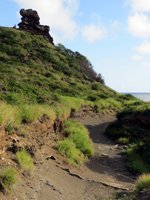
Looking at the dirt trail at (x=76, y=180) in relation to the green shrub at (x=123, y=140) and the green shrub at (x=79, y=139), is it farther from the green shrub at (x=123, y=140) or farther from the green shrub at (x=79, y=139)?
the green shrub at (x=123, y=140)

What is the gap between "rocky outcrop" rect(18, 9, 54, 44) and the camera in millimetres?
52781

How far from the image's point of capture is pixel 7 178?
10.5 meters

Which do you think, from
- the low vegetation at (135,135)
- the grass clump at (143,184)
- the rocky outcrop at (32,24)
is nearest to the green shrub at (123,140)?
the low vegetation at (135,135)

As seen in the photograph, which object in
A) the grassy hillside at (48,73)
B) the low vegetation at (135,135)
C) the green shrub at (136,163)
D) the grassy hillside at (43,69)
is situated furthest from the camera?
the grassy hillside at (43,69)

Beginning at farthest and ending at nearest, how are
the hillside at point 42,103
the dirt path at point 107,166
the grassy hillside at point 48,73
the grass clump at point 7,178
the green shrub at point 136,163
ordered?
the grassy hillside at point 48,73 < the green shrub at point 136,163 < the dirt path at point 107,166 < the hillside at point 42,103 < the grass clump at point 7,178

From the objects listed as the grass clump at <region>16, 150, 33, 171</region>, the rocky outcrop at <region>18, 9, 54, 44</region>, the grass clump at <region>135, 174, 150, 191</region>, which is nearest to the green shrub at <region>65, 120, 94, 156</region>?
the grass clump at <region>16, 150, 33, 171</region>

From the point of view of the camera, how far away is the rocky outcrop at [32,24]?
52.8m

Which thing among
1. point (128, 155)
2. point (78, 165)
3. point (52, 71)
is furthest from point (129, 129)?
point (52, 71)

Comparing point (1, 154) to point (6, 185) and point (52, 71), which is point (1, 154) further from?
point (52, 71)

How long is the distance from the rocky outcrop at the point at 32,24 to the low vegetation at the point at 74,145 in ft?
108

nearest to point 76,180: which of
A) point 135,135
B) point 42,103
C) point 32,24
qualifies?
point 135,135

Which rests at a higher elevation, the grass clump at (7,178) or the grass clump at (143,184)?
the grass clump at (7,178)

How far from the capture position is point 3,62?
42.7 meters

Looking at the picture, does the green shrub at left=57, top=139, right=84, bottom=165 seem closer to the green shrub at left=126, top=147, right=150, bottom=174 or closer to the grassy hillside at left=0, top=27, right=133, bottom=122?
the green shrub at left=126, top=147, right=150, bottom=174
